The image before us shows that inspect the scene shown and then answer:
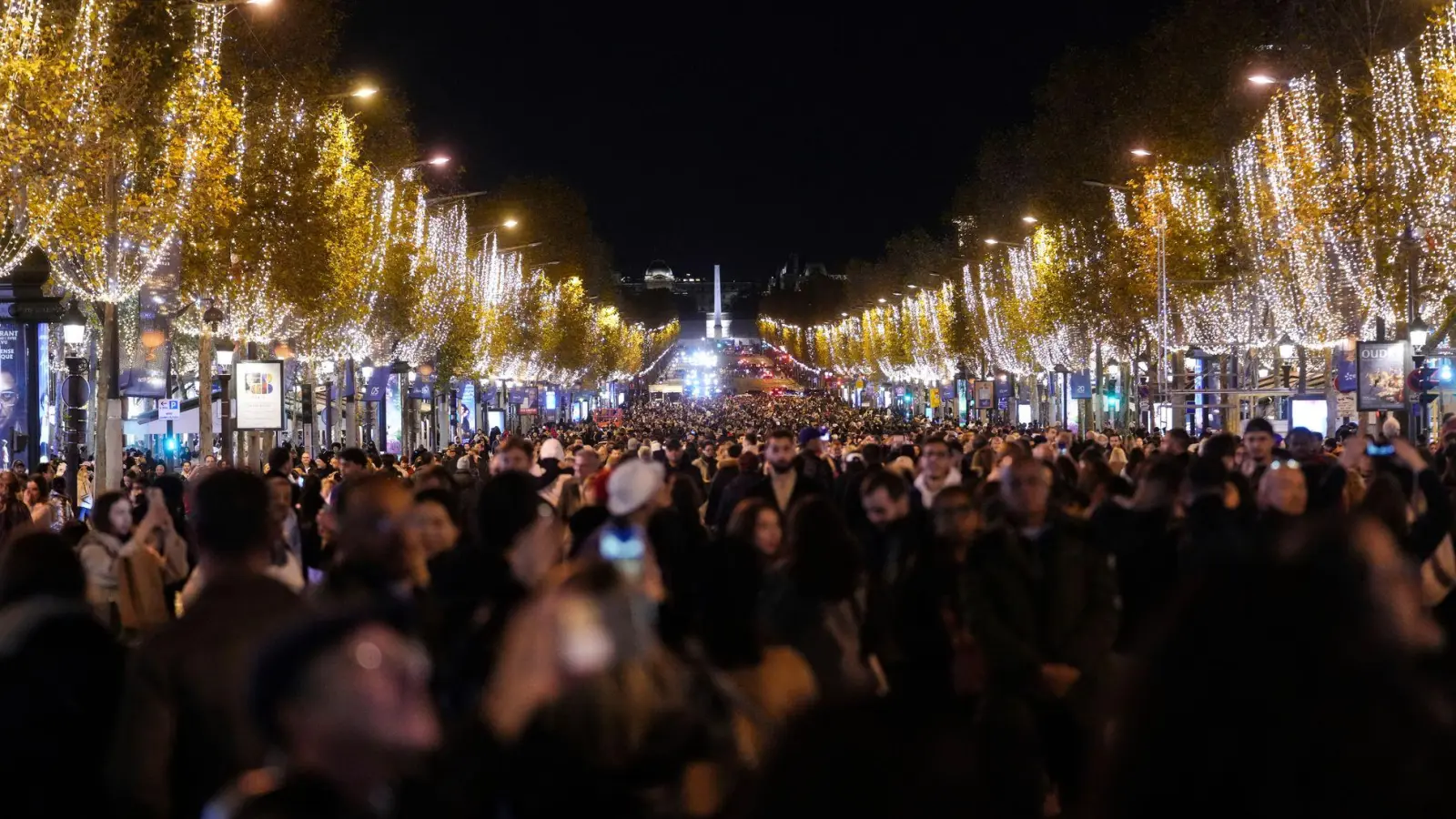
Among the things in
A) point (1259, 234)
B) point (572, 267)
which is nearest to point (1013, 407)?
point (572, 267)

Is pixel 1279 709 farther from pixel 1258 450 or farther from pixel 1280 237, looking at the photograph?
pixel 1280 237

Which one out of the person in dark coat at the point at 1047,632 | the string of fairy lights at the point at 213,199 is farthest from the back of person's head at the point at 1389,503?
the string of fairy lights at the point at 213,199

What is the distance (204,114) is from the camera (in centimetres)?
2862

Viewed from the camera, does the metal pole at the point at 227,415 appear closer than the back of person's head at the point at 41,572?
No

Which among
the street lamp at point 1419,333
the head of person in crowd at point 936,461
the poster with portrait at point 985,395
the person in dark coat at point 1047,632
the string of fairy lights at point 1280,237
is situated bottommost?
the person in dark coat at point 1047,632

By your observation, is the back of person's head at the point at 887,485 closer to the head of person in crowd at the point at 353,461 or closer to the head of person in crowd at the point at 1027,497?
the head of person in crowd at the point at 1027,497

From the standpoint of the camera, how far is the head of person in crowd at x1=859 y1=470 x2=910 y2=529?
941 centimetres

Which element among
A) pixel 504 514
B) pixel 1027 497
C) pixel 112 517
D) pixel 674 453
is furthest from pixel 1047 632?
pixel 674 453

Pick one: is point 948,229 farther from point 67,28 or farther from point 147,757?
point 147,757

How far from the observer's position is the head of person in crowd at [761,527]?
811 cm

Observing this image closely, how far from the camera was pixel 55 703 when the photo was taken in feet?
Answer: 17.9

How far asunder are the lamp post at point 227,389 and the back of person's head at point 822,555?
27.2m

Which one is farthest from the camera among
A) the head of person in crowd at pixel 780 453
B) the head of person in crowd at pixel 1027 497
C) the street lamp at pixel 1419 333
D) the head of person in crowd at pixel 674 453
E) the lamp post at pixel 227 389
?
the street lamp at pixel 1419 333

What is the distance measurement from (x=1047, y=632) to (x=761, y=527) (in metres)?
1.30
